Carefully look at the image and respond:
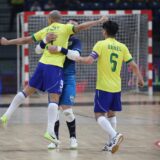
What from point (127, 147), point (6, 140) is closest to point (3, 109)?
point (6, 140)

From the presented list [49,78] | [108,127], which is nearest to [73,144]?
[108,127]

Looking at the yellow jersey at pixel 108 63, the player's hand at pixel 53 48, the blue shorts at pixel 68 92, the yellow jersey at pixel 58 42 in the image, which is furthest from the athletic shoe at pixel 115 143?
the player's hand at pixel 53 48

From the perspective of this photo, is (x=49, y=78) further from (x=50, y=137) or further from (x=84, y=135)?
(x=84, y=135)

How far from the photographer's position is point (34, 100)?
20.2 metres

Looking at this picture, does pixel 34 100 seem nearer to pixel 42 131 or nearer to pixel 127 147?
pixel 42 131

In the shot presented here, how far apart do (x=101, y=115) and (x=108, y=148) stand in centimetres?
50

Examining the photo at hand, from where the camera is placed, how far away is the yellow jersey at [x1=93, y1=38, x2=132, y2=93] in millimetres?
10180

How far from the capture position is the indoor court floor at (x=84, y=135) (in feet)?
32.0

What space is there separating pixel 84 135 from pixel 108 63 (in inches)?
90.0

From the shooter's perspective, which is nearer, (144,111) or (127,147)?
(127,147)

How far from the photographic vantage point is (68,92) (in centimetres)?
1068

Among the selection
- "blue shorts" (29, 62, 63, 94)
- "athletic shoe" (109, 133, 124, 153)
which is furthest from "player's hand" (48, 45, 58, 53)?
"athletic shoe" (109, 133, 124, 153)

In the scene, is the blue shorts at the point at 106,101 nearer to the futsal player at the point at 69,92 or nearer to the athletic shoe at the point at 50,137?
the futsal player at the point at 69,92

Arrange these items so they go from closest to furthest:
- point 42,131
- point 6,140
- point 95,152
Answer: point 95,152, point 6,140, point 42,131
